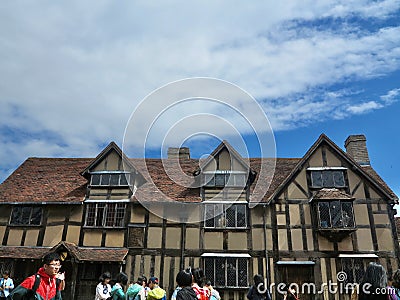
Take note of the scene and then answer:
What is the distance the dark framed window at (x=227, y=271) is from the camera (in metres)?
15.6

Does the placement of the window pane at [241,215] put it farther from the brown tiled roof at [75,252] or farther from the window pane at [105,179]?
the window pane at [105,179]

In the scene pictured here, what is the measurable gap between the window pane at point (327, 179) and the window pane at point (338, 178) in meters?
0.20

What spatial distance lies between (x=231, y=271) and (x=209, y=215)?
2.73 m

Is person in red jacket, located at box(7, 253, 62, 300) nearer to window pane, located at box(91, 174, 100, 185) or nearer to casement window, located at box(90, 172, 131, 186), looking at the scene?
casement window, located at box(90, 172, 131, 186)

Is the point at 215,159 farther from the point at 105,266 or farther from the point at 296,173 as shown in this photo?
the point at 105,266

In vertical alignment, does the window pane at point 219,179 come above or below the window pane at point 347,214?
above

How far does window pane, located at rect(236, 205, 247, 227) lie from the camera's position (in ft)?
54.2

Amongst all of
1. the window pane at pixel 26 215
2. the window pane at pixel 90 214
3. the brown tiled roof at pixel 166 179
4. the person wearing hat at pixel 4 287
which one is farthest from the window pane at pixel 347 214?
the window pane at pixel 26 215

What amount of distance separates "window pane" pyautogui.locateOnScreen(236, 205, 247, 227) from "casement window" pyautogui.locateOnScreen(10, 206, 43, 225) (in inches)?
383

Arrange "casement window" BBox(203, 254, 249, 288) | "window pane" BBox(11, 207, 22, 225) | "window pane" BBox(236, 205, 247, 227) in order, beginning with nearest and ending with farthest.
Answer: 1. "casement window" BBox(203, 254, 249, 288)
2. "window pane" BBox(236, 205, 247, 227)
3. "window pane" BBox(11, 207, 22, 225)

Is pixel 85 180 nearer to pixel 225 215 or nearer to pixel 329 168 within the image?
pixel 225 215

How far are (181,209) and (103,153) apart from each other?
5.17 metres

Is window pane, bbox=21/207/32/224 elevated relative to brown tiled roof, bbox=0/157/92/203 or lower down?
lower down

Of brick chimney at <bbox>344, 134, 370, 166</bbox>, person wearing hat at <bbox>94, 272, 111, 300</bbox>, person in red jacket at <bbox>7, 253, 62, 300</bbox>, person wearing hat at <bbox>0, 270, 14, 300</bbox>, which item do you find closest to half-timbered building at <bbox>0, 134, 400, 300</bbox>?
person wearing hat at <bbox>0, 270, 14, 300</bbox>
